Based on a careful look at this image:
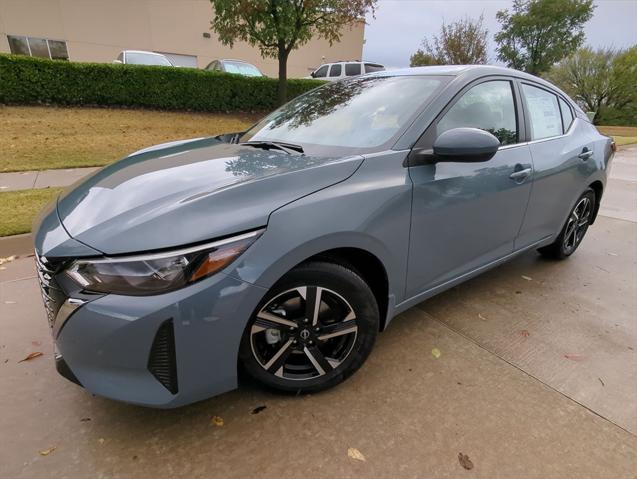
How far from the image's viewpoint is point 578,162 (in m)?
3.37

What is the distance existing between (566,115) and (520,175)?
4.33 ft

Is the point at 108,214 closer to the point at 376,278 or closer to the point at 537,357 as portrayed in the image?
the point at 376,278

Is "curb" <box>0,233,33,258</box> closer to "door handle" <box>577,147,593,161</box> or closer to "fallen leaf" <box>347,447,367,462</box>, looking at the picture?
"fallen leaf" <box>347,447,367,462</box>

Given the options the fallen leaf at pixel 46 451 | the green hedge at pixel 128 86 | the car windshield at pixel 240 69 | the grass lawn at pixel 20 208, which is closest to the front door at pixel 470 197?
the fallen leaf at pixel 46 451

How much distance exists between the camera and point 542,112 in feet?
10.5

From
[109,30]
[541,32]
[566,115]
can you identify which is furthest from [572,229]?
[541,32]

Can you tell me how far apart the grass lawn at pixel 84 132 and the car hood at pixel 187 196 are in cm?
491

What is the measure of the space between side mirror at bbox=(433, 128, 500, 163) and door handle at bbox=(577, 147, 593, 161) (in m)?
1.79

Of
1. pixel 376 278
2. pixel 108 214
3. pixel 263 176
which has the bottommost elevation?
pixel 376 278

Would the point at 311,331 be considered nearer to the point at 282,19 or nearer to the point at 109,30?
the point at 282,19

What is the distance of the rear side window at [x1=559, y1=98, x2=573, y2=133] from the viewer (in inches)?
136

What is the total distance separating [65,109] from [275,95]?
5.81 metres

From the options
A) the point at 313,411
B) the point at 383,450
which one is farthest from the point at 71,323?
the point at 383,450

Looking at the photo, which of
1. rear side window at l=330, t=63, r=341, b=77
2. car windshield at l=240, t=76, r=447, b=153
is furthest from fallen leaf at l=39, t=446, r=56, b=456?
rear side window at l=330, t=63, r=341, b=77
